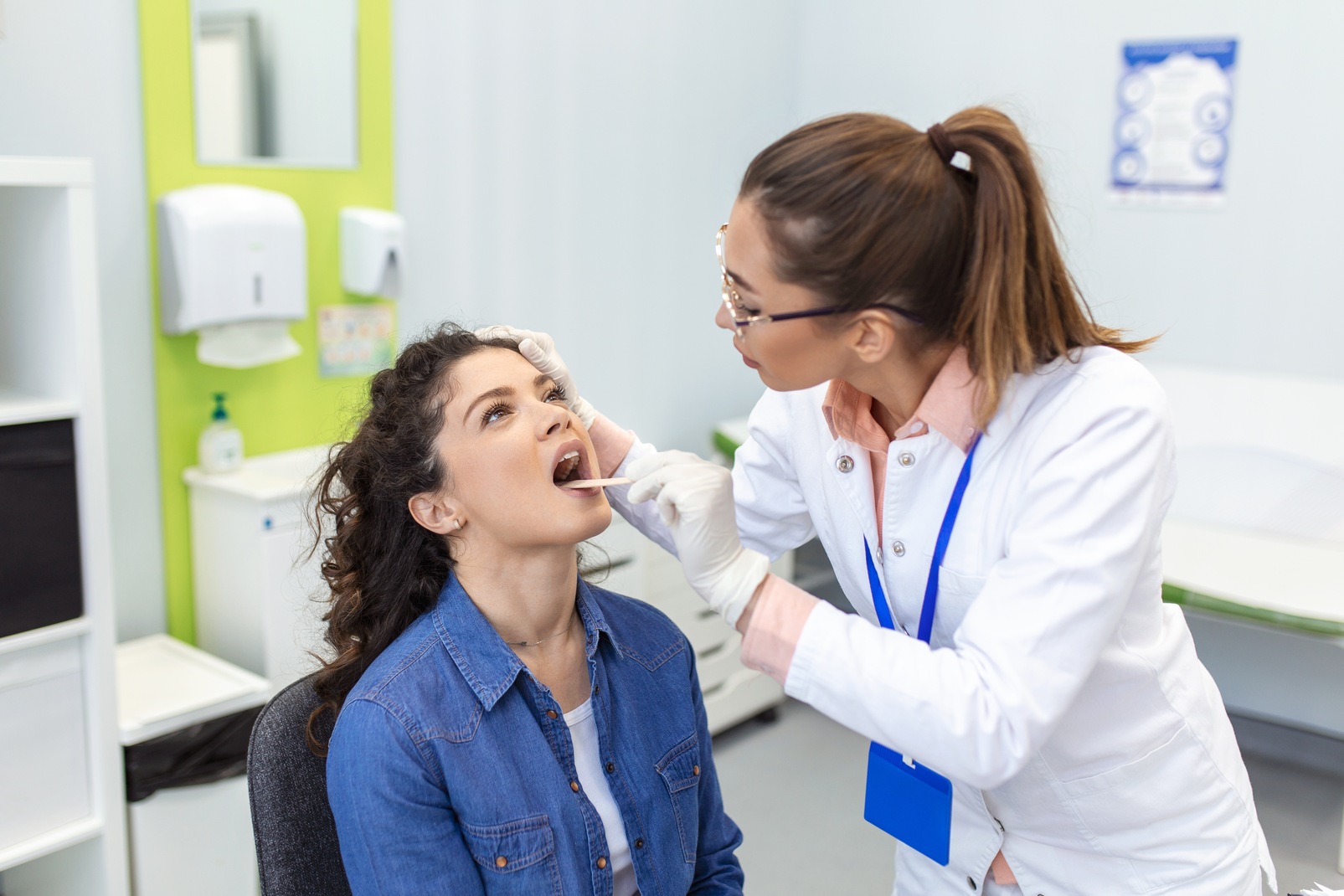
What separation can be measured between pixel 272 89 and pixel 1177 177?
251 cm

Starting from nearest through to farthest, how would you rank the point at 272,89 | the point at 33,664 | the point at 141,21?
the point at 33,664
the point at 141,21
the point at 272,89

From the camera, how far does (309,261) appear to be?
252 cm

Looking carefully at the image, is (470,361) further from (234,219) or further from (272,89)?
(272,89)

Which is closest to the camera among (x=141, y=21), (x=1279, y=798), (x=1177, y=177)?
(x=141, y=21)

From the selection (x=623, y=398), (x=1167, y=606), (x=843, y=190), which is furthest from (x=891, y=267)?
(x=623, y=398)

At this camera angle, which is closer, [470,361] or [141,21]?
[470,361]

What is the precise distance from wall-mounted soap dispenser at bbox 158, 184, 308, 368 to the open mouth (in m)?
1.12

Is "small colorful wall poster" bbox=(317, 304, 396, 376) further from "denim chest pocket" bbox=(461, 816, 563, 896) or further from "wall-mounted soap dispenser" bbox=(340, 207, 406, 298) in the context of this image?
"denim chest pocket" bbox=(461, 816, 563, 896)

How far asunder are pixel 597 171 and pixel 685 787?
7.34 ft

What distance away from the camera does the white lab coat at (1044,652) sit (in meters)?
1.03

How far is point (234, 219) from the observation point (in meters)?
2.22

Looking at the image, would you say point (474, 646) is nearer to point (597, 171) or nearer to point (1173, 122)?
point (597, 171)

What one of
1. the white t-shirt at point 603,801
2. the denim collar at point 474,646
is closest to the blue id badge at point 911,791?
the white t-shirt at point 603,801

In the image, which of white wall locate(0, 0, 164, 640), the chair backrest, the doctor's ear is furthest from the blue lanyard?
white wall locate(0, 0, 164, 640)
